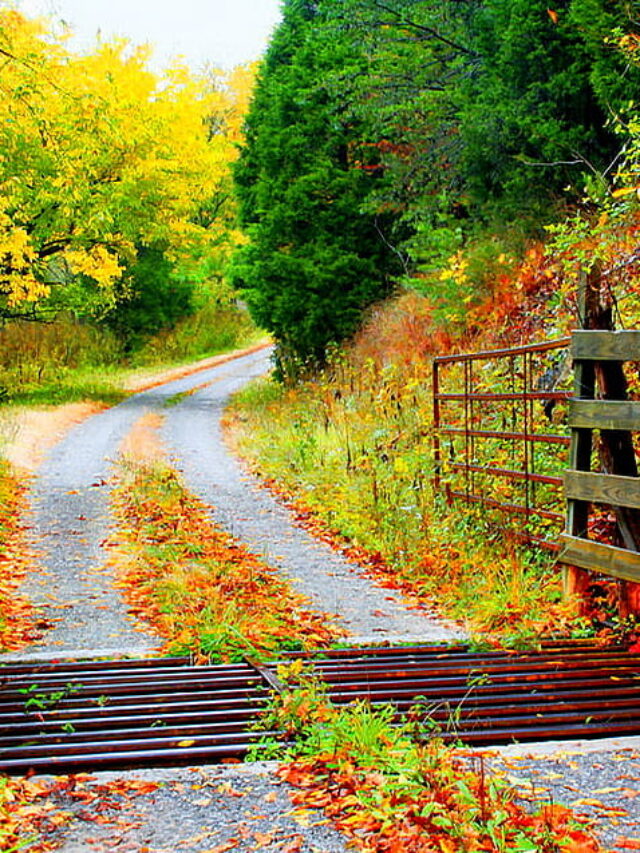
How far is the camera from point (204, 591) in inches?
269

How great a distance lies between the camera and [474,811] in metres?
3.28

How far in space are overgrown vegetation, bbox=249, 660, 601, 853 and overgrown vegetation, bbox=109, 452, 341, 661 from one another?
5.02 feet

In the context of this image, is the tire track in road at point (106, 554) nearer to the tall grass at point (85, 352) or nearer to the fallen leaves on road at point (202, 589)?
the fallen leaves on road at point (202, 589)

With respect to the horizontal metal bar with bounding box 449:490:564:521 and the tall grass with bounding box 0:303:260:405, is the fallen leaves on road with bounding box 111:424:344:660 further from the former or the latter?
the tall grass with bounding box 0:303:260:405

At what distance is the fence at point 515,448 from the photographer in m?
7.32

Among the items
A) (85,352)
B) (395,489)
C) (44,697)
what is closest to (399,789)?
(44,697)

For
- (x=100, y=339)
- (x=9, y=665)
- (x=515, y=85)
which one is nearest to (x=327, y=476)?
(x=515, y=85)

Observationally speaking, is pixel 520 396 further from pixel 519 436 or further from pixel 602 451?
pixel 602 451

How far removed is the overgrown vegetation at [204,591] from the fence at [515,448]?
6.41 ft

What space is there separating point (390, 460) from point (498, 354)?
131 inches

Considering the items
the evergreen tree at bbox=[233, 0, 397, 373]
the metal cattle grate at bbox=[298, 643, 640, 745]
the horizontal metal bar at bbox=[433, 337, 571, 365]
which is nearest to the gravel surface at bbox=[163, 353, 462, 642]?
the metal cattle grate at bbox=[298, 643, 640, 745]

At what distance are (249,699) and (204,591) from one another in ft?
7.38

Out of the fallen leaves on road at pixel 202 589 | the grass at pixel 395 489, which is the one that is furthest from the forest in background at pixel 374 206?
the fallen leaves on road at pixel 202 589

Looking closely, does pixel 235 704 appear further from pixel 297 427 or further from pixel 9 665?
pixel 297 427
